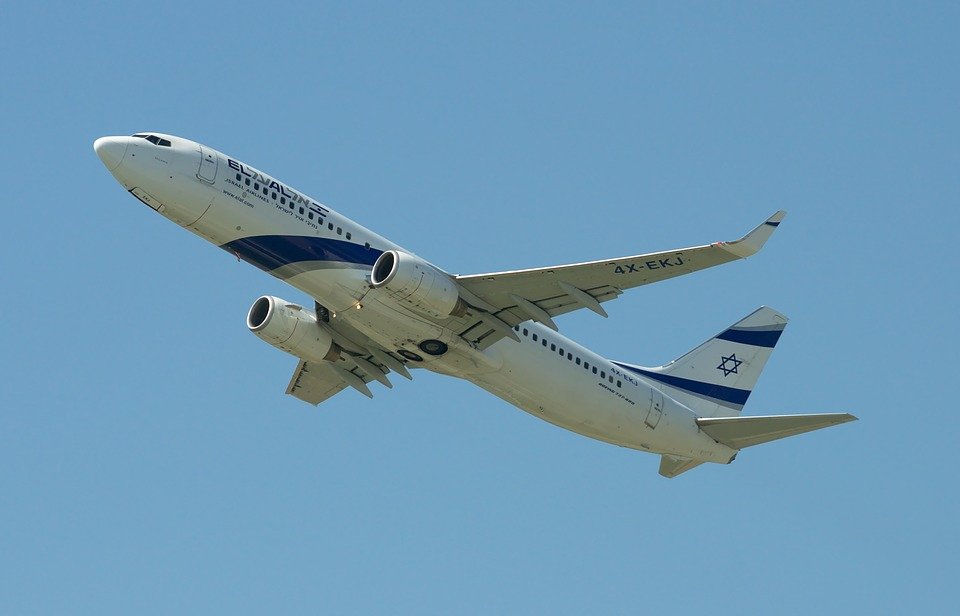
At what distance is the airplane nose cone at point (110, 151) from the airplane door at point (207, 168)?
88.5 inches

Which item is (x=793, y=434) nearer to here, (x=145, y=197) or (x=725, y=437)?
(x=725, y=437)

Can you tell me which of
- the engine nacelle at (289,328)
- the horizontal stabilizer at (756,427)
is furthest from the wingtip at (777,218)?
the engine nacelle at (289,328)

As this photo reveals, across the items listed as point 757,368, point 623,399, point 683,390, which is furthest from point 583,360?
point 757,368

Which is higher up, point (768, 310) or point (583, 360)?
point (768, 310)

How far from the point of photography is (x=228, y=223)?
41219mm

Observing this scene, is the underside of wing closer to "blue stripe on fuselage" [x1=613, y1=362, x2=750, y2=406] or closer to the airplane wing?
the airplane wing

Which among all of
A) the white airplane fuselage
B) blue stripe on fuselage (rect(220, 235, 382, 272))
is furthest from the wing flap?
blue stripe on fuselage (rect(220, 235, 382, 272))

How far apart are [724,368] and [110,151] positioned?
24.2 m

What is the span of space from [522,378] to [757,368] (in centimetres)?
1242

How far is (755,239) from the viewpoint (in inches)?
1464

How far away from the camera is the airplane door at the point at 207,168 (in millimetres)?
40938

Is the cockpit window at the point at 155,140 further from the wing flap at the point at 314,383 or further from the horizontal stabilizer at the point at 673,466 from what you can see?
the horizontal stabilizer at the point at 673,466

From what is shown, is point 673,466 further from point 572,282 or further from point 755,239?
point 755,239

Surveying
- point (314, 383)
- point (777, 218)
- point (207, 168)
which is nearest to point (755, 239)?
point (777, 218)
